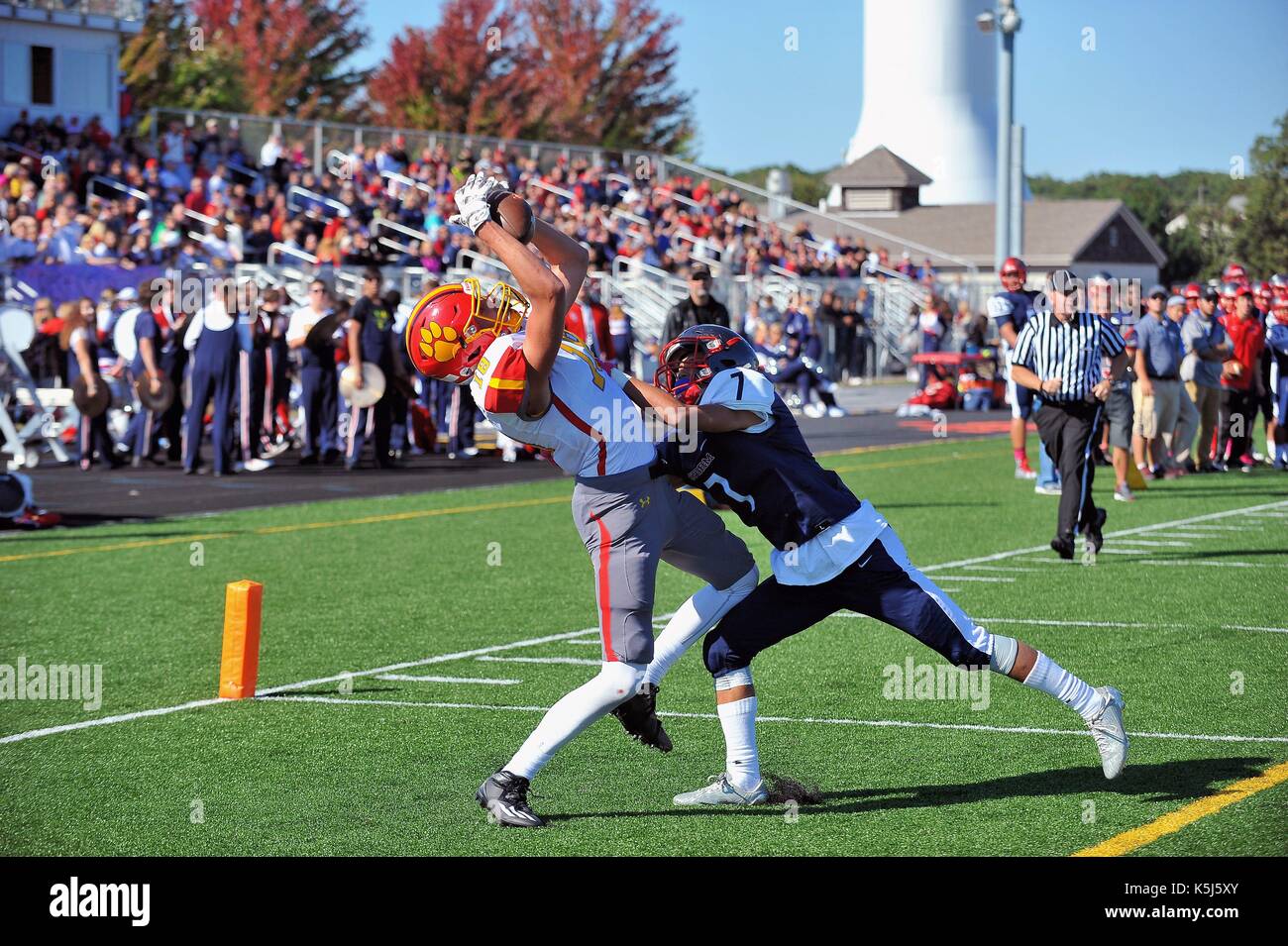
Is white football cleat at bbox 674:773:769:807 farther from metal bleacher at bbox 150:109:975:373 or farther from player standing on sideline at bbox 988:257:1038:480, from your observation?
metal bleacher at bbox 150:109:975:373

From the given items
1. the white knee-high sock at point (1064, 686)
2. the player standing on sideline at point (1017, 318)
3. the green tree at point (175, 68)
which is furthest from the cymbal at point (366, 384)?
the green tree at point (175, 68)

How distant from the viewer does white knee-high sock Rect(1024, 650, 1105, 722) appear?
627 centimetres

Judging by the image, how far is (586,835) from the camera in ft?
19.5

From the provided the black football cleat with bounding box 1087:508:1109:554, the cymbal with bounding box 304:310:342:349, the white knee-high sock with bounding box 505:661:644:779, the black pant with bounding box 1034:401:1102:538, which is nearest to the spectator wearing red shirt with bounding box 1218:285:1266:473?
the black football cleat with bounding box 1087:508:1109:554

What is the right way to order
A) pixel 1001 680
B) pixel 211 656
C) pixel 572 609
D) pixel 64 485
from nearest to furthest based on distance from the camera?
pixel 1001 680, pixel 211 656, pixel 572 609, pixel 64 485

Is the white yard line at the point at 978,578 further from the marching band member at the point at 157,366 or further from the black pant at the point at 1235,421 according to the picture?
the marching band member at the point at 157,366

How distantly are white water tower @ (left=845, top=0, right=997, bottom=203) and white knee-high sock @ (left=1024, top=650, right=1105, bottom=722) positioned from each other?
56836mm

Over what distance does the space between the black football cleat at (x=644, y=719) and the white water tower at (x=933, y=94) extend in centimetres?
5688

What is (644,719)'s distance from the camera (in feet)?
21.3

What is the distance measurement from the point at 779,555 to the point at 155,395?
14.8 m
